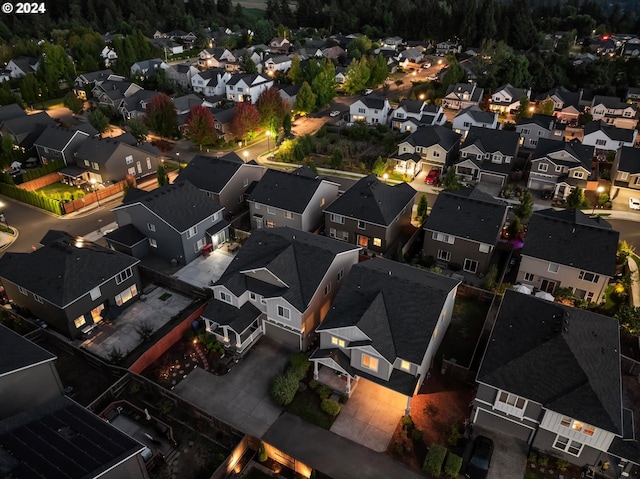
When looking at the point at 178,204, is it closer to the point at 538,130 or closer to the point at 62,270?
the point at 62,270

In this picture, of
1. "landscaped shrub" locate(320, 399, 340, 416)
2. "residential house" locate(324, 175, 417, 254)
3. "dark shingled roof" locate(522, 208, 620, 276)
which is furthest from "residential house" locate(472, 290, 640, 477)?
"residential house" locate(324, 175, 417, 254)

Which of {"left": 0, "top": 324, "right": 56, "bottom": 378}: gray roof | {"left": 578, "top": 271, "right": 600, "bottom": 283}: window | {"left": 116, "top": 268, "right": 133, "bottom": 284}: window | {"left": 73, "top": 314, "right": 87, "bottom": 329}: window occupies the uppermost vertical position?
{"left": 0, "top": 324, "right": 56, "bottom": 378}: gray roof

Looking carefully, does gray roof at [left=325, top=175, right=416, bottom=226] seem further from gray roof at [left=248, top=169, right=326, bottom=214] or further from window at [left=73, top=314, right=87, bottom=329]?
window at [left=73, top=314, right=87, bottom=329]

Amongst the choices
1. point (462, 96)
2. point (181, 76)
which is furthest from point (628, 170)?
point (181, 76)

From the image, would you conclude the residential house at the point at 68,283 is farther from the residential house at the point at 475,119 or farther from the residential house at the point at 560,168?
the residential house at the point at 475,119

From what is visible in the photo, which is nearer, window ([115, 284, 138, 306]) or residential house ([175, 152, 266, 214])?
window ([115, 284, 138, 306])

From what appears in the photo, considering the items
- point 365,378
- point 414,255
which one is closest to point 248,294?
point 365,378

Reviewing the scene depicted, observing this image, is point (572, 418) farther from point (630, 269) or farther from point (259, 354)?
point (630, 269)
